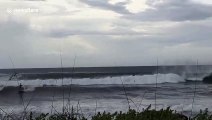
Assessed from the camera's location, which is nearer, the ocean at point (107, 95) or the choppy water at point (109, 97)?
the ocean at point (107, 95)

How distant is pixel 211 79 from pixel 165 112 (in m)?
40.8

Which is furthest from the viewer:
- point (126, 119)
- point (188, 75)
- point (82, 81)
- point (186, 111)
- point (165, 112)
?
point (188, 75)

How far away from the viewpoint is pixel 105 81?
43.5 meters

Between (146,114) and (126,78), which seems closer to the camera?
(146,114)

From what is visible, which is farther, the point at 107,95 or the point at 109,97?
the point at 107,95

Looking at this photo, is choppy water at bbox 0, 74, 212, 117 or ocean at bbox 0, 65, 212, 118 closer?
ocean at bbox 0, 65, 212, 118

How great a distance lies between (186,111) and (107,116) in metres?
9.20

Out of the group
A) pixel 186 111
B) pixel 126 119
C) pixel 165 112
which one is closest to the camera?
pixel 126 119

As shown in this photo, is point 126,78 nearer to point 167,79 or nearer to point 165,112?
point 167,79

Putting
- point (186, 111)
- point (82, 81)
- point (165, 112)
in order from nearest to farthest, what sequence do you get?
1. point (165, 112)
2. point (186, 111)
3. point (82, 81)

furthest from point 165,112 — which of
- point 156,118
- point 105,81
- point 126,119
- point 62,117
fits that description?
point 105,81

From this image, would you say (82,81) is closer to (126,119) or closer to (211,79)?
(211,79)

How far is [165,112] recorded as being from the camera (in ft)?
18.6

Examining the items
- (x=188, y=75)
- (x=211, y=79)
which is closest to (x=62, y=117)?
(x=211, y=79)
